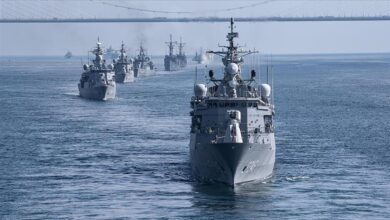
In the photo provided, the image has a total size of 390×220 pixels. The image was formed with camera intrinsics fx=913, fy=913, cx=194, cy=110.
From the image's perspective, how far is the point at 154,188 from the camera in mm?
61969

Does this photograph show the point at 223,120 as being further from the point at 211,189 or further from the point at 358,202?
the point at 358,202

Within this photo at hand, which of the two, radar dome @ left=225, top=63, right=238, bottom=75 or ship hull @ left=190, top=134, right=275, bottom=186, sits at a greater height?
radar dome @ left=225, top=63, right=238, bottom=75

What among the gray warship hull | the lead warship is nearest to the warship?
the gray warship hull

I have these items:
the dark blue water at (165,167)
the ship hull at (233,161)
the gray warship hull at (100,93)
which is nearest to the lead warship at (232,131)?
the ship hull at (233,161)

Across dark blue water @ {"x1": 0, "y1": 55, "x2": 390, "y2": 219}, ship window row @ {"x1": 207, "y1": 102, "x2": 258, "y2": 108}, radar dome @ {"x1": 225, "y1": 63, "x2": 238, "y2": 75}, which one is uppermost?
radar dome @ {"x1": 225, "y1": 63, "x2": 238, "y2": 75}

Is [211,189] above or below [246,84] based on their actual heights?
below

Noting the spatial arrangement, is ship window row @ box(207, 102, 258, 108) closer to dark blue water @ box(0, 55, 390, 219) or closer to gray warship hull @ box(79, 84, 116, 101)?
dark blue water @ box(0, 55, 390, 219)

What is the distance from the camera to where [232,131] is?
60.8m

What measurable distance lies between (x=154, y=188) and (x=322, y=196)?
37.3 ft

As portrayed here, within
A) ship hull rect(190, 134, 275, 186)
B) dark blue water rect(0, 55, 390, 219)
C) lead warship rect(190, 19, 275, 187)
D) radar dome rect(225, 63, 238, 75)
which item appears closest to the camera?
dark blue water rect(0, 55, 390, 219)

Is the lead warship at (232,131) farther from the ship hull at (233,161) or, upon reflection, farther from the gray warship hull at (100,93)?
the gray warship hull at (100,93)

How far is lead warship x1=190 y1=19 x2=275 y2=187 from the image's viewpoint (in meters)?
60.7

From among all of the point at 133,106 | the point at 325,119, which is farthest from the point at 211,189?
the point at 133,106

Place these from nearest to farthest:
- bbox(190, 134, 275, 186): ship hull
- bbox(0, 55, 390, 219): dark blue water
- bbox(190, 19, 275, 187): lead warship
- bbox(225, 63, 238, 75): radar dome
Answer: bbox(0, 55, 390, 219): dark blue water
bbox(190, 134, 275, 186): ship hull
bbox(190, 19, 275, 187): lead warship
bbox(225, 63, 238, 75): radar dome
